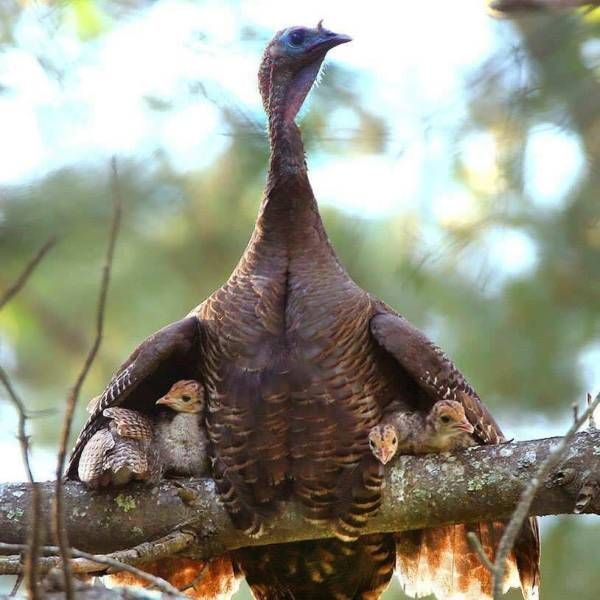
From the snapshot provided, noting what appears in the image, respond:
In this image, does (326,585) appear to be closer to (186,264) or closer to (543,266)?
(543,266)

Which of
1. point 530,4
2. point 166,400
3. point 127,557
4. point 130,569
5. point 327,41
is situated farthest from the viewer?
point 327,41

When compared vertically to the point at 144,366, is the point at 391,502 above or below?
below

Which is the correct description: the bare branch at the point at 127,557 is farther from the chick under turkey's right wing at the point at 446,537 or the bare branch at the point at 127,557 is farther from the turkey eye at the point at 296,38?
the turkey eye at the point at 296,38

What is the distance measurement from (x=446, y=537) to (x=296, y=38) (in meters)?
2.54

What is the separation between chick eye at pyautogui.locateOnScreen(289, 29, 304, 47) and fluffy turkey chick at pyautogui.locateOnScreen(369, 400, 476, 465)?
2038 millimetres

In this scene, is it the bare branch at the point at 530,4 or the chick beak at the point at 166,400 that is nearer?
the bare branch at the point at 530,4

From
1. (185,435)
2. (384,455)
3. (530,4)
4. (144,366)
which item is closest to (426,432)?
(384,455)

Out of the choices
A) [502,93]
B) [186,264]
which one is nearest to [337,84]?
[502,93]

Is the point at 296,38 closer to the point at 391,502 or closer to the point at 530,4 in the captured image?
the point at 391,502

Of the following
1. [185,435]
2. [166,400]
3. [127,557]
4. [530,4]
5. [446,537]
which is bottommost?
[127,557]

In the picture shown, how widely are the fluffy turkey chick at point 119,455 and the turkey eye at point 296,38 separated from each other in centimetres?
206

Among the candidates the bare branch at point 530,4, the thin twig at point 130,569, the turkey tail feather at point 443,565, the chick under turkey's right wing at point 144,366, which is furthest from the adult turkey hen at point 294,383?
the bare branch at point 530,4

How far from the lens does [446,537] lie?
18.1ft

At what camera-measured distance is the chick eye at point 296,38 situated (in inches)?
237
